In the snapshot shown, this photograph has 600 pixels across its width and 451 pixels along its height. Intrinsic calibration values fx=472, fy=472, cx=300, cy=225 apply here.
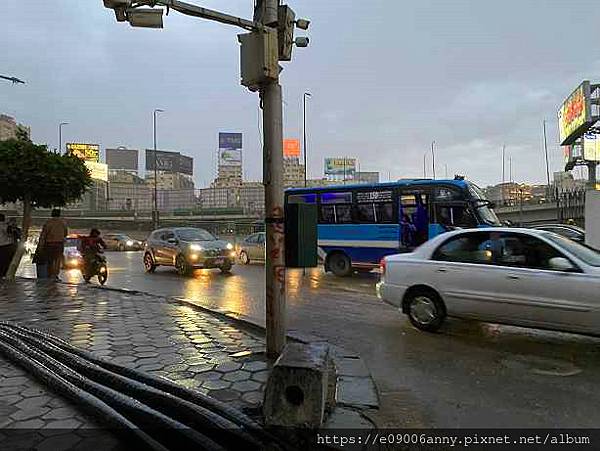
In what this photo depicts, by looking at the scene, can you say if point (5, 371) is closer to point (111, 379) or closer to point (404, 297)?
point (111, 379)

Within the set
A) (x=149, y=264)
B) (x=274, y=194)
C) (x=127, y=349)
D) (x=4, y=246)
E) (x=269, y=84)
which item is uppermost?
(x=269, y=84)

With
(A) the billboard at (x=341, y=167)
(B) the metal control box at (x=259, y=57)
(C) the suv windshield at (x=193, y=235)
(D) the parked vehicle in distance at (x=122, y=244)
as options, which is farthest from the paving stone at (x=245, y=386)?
(A) the billboard at (x=341, y=167)

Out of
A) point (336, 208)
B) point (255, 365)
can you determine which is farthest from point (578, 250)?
point (336, 208)

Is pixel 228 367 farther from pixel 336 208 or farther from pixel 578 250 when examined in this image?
pixel 336 208

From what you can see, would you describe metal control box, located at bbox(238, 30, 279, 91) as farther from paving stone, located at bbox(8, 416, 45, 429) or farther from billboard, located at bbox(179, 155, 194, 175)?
billboard, located at bbox(179, 155, 194, 175)

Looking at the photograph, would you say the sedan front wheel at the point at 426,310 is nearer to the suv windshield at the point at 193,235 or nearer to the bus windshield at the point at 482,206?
the bus windshield at the point at 482,206

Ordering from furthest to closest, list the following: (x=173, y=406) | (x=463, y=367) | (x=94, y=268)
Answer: (x=94, y=268), (x=463, y=367), (x=173, y=406)

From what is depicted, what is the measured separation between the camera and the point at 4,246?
1275 centimetres

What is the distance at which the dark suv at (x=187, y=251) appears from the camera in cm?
1577

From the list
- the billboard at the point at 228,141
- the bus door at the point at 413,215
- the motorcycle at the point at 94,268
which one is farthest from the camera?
the billboard at the point at 228,141

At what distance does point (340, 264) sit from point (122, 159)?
4066 inches

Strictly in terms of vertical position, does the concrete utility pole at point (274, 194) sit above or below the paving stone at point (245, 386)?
above

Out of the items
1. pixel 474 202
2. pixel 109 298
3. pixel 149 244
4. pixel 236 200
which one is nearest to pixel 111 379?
pixel 109 298

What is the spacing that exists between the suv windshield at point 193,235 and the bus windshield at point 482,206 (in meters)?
8.94
